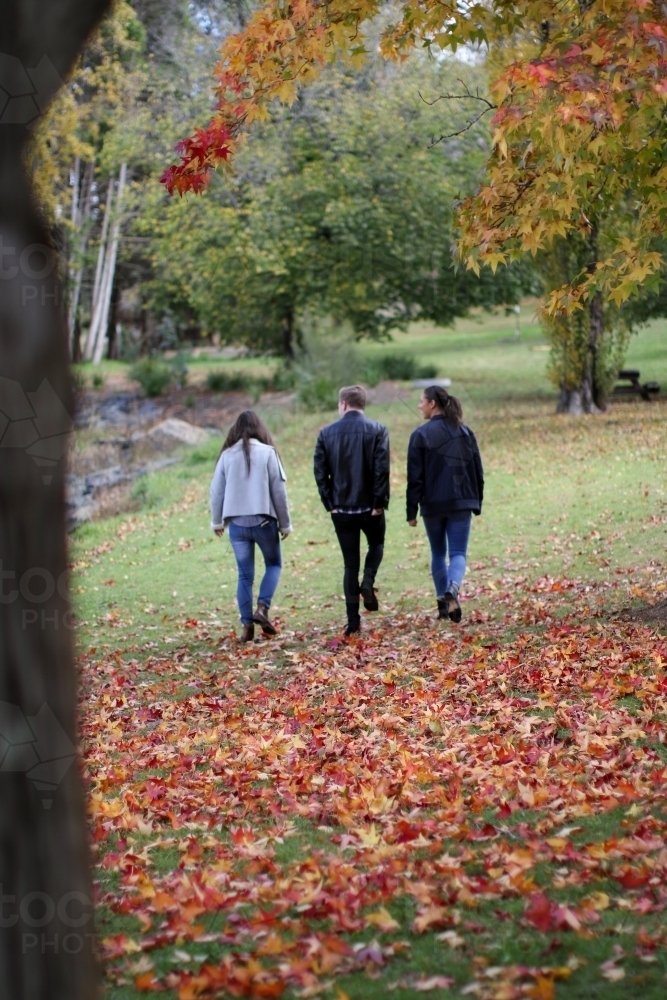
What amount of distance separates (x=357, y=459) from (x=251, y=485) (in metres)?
0.99

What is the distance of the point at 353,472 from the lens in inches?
388

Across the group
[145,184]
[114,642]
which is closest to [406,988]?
[114,642]

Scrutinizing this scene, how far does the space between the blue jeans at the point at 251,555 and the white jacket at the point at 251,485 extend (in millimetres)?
152

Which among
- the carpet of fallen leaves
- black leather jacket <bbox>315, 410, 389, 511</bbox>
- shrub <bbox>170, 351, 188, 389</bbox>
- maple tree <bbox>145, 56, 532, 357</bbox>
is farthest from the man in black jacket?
shrub <bbox>170, 351, 188, 389</bbox>

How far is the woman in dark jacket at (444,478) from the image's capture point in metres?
10.0

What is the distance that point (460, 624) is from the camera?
411 inches

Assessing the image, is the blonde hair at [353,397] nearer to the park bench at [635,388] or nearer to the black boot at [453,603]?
the black boot at [453,603]

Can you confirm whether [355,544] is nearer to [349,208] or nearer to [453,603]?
[453,603]

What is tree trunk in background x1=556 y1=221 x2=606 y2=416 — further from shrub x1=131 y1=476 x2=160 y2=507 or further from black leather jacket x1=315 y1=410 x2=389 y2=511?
black leather jacket x1=315 y1=410 x2=389 y2=511

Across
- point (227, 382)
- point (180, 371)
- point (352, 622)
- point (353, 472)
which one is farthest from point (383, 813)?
point (180, 371)

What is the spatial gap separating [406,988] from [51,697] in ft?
5.61

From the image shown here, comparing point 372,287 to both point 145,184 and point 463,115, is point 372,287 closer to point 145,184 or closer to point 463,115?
point 463,115

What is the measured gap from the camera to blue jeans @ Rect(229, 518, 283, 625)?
33.6ft

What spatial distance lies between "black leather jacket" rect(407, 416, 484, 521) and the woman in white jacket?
117 cm
